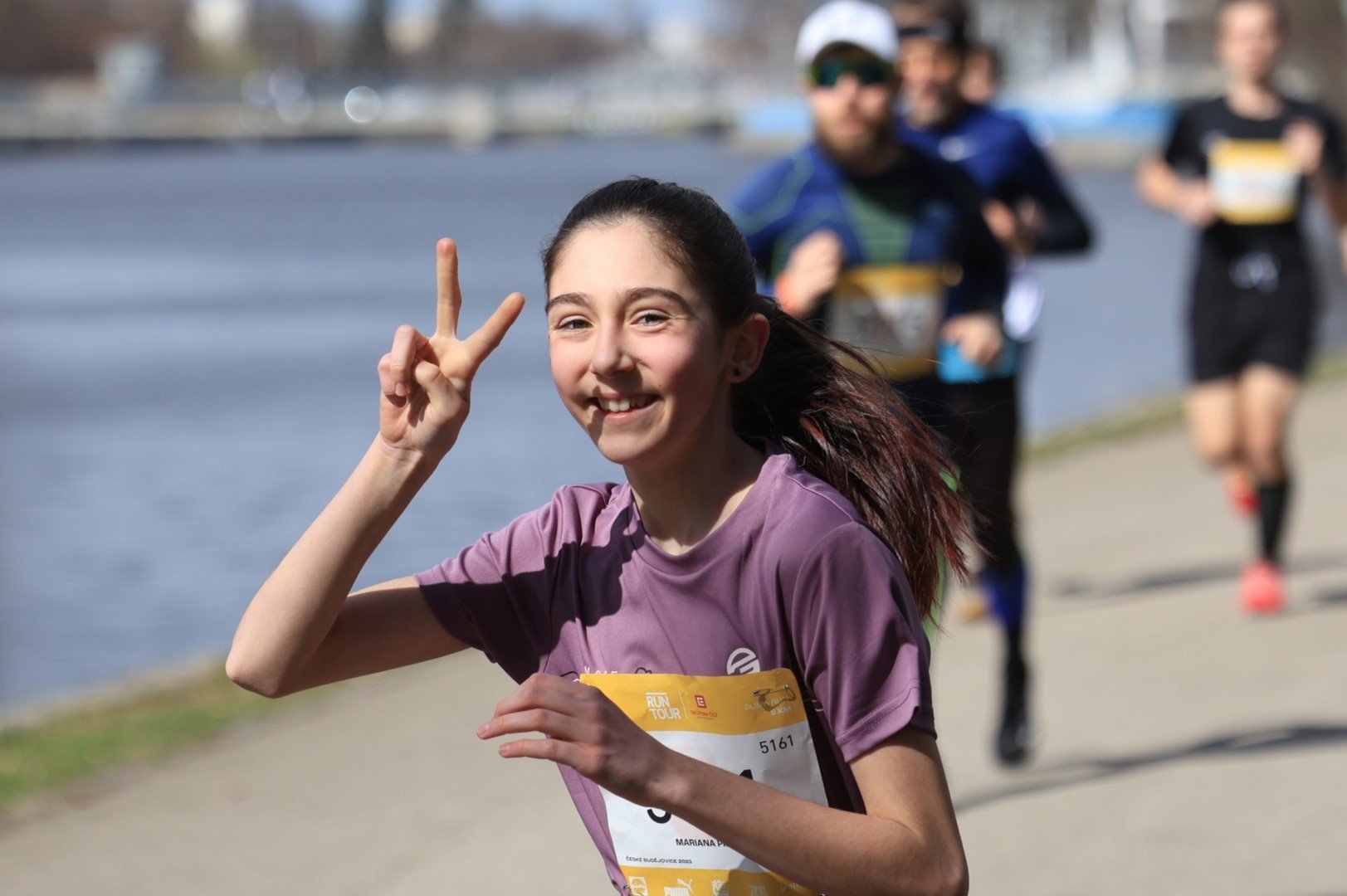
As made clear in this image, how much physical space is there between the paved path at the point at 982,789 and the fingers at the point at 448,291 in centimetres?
253

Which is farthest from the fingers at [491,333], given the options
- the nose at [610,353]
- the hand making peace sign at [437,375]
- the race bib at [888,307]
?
the race bib at [888,307]

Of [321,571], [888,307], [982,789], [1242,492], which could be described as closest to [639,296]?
[321,571]

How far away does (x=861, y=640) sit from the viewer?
2166 millimetres

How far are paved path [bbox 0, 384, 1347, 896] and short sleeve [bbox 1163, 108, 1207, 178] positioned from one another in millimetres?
1723

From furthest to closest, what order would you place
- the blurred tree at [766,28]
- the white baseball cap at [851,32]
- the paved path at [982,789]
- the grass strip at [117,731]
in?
the blurred tree at [766,28]
the grass strip at [117,731]
the paved path at [982,789]
the white baseball cap at [851,32]

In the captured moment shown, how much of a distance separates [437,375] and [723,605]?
44cm

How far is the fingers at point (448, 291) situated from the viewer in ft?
7.51


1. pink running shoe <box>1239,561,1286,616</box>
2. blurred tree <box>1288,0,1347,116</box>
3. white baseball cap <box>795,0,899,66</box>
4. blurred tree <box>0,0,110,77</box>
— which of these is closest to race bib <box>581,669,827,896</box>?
white baseball cap <box>795,0,899,66</box>

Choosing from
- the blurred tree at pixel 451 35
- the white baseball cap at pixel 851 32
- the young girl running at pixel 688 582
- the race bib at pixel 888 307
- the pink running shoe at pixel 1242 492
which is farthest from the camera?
the blurred tree at pixel 451 35

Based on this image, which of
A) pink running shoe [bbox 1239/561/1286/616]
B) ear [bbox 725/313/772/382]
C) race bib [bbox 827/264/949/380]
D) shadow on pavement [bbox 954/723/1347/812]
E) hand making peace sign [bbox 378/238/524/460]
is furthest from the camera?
pink running shoe [bbox 1239/561/1286/616]

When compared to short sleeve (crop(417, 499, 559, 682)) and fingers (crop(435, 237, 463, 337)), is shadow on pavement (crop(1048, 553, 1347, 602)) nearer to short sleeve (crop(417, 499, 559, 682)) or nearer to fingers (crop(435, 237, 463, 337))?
short sleeve (crop(417, 499, 559, 682))

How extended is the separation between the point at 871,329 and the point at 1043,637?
2.66m

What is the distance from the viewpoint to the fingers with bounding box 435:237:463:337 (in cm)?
229

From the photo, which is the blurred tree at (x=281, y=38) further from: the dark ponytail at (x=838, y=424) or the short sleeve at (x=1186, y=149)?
the dark ponytail at (x=838, y=424)
